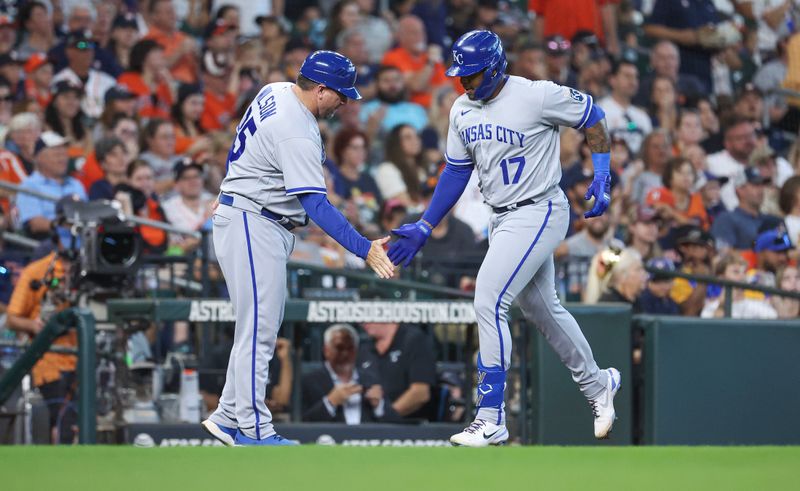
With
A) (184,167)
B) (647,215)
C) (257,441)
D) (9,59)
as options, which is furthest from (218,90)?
(257,441)

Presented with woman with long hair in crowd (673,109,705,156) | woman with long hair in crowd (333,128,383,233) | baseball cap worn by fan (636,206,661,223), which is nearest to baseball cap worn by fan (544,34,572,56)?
woman with long hair in crowd (673,109,705,156)

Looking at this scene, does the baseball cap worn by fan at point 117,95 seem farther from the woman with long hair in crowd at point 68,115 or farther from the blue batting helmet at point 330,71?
the blue batting helmet at point 330,71

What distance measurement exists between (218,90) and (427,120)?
6.71 ft

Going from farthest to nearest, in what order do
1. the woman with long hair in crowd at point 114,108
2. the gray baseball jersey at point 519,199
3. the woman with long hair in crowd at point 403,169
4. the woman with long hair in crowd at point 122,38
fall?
the woman with long hair in crowd at point 122,38 → the woman with long hair in crowd at point 403,169 → the woman with long hair in crowd at point 114,108 → the gray baseball jersey at point 519,199

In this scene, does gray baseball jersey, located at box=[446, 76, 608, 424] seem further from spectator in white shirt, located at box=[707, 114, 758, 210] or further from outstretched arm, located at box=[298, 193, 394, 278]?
spectator in white shirt, located at box=[707, 114, 758, 210]

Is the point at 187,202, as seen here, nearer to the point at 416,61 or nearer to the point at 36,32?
the point at 36,32

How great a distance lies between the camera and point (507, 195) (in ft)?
21.7

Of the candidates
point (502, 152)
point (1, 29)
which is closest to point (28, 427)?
point (502, 152)

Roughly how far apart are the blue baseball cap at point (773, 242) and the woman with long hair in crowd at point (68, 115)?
5.69m

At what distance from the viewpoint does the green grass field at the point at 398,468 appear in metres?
4.91

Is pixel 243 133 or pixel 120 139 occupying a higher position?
pixel 120 139

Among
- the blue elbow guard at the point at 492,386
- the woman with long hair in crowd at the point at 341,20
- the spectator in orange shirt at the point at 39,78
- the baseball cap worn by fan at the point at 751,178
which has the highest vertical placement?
the woman with long hair in crowd at the point at 341,20

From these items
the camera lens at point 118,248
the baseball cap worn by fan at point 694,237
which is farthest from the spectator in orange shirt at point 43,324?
the baseball cap worn by fan at point 694,237

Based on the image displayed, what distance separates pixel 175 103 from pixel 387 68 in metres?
2.08
